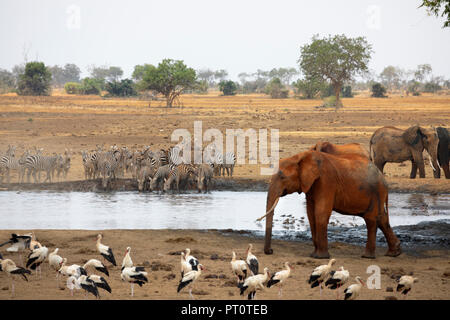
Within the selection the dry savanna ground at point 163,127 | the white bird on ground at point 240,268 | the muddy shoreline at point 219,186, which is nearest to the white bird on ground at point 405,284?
the white bird on ground at point 240,268

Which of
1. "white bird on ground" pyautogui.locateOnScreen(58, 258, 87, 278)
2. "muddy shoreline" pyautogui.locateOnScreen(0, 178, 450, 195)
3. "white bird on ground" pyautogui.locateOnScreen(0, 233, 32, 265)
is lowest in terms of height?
"muddy shoreline" pyautogui.locateOnScreen(0, 178, 450, 195)

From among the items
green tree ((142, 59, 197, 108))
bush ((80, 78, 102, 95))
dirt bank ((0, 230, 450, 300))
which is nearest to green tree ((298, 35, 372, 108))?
green tree ((142, 59, 197, 108))

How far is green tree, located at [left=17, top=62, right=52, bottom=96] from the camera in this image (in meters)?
62.8

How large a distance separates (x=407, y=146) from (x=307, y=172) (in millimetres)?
10849

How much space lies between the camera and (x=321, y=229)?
33.7 feet

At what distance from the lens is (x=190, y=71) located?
5731 cm

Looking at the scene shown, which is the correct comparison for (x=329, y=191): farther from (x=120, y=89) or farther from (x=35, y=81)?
(x=120, y=89)

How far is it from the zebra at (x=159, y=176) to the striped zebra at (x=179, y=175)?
12cm

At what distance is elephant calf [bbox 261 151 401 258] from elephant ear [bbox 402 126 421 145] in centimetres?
993

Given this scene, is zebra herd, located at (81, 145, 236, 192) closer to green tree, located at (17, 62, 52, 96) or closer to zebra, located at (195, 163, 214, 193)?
zebra, located at (195, 163, 214, 193)

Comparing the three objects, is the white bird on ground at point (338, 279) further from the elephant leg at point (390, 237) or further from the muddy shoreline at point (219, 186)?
the muddy shoreline at point (219, 186)

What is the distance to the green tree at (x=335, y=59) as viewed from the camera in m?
57.0

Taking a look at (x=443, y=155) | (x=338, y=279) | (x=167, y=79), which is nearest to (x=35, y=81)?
(x=167, y=79)

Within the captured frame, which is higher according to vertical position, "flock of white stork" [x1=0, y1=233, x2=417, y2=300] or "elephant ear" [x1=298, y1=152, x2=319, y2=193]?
"elephant ear" [x1=298, y1=152, x2=319, y2=193]
